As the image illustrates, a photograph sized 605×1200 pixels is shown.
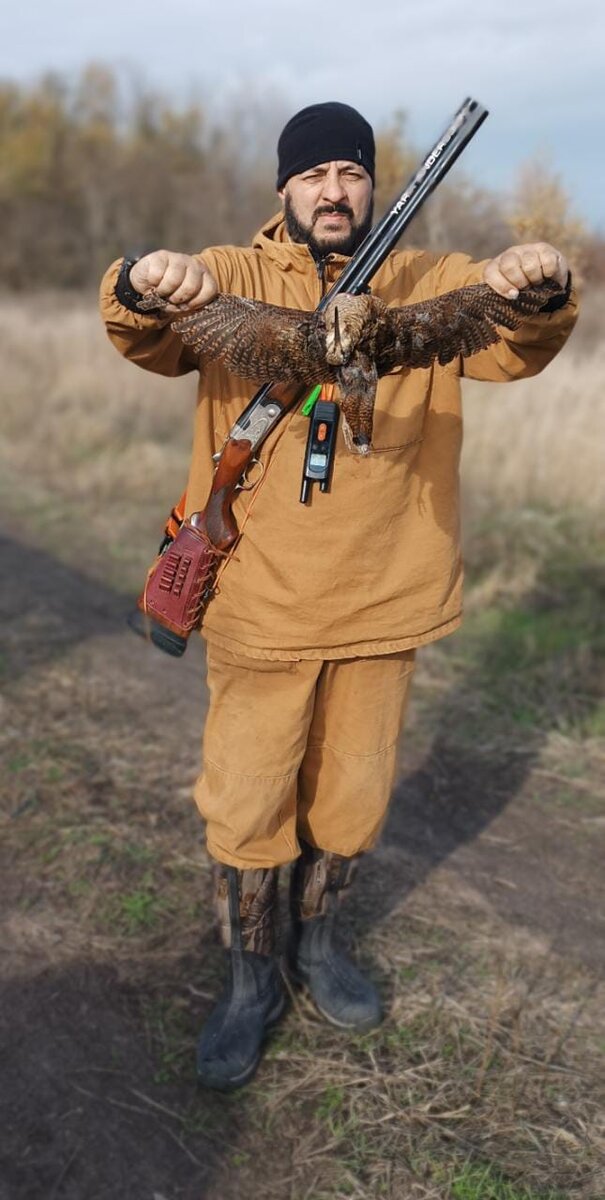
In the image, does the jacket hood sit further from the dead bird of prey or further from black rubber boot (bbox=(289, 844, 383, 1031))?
black rubber boot (bbox=(289, 844, 383, 1031))

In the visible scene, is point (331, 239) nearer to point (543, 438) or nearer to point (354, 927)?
point (354, 927)

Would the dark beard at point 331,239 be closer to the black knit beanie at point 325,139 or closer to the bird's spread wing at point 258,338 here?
the black knit beanie at point 325,139

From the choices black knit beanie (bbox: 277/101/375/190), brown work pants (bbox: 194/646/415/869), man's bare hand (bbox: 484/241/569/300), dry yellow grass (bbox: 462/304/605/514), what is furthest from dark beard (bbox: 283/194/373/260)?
dry yellow grass (bbox: 462/304/605/514)

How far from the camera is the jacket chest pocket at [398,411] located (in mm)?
2443

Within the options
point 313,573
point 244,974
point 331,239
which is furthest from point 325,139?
point 244,974

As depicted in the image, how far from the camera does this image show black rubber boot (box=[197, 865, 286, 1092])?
2715 mm

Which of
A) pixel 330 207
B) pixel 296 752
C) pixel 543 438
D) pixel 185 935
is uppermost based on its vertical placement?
pixel 330 207

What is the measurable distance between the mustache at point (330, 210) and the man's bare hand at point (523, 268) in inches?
18.6

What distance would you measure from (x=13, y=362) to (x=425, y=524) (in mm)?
11919

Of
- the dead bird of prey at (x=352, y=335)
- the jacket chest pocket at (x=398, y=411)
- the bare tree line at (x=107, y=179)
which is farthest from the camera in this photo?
the bare tree line at (x=107, y=179)

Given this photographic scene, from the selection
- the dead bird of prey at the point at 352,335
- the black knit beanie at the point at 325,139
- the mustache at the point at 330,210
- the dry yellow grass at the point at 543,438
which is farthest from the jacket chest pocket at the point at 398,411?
the dry yellow grass at the point at 543,438

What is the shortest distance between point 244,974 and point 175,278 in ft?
6.16

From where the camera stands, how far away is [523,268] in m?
2.14

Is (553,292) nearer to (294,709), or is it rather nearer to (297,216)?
(297,216)
